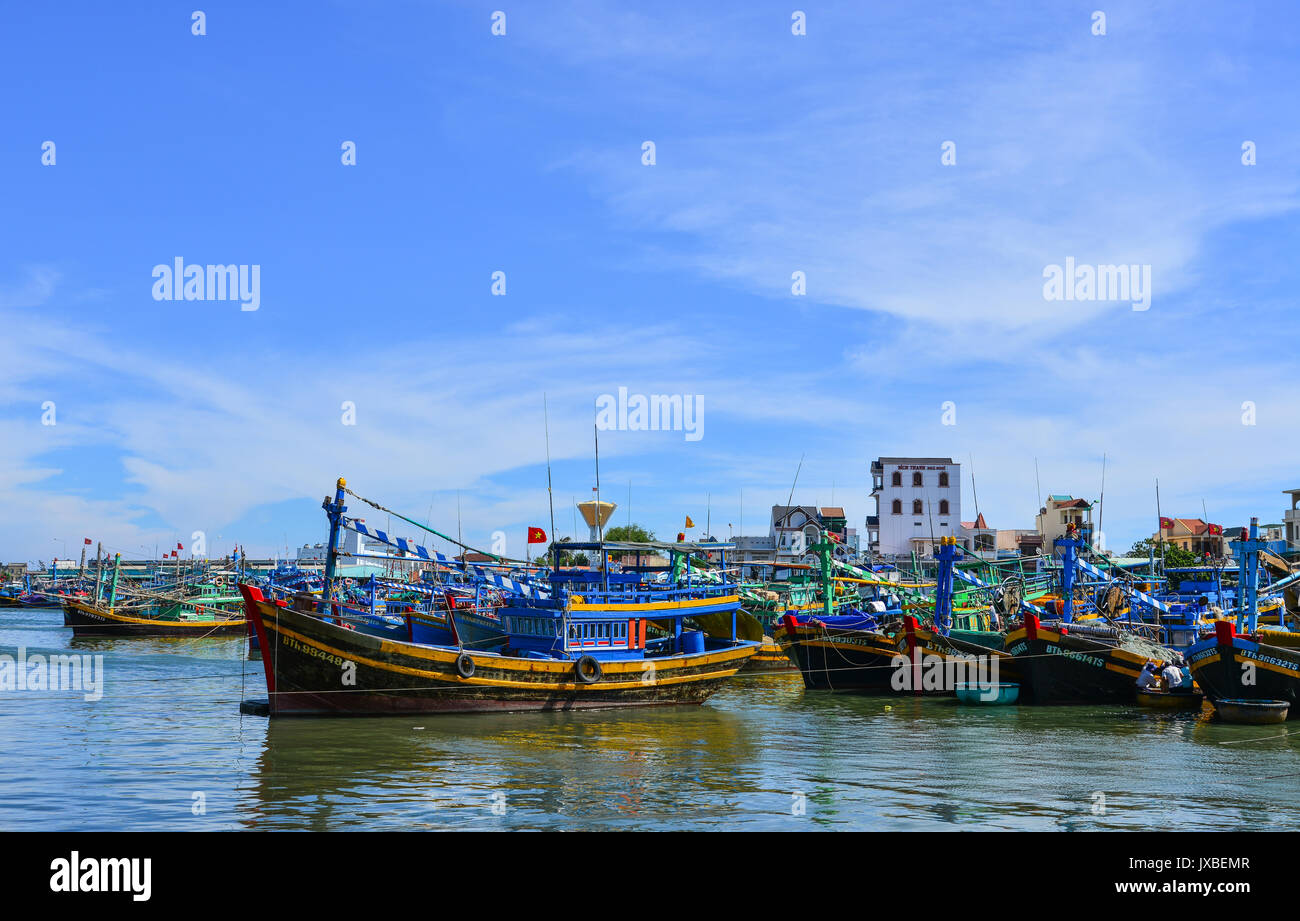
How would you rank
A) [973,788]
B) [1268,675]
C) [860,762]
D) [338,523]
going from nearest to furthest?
1. [973,788]
2. [860,762]
3. [1268,675]
4. [338,523]

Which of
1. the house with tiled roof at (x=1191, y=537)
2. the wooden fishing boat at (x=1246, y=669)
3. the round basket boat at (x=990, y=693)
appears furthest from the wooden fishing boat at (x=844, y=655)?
the house with tiled roof at (x=1191, y=537)

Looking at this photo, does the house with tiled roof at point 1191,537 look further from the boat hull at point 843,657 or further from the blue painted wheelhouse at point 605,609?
the blue painted wheelhouse at point 605,609

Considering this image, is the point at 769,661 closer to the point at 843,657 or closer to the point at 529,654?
the point at 843,657

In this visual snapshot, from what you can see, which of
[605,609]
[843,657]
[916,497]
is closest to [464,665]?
[605,609]

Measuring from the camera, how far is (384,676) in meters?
27.6

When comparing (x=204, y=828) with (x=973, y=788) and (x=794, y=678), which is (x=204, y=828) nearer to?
(x=973, y=788)

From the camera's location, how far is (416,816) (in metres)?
16.1

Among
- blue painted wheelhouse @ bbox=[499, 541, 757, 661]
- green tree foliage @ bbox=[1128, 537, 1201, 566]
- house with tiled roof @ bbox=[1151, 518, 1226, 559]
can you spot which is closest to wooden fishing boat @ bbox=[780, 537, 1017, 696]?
blue painted wheelhouse @ bbox=[499, 541, 757, 661]

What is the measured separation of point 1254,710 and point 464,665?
1982 centimetres

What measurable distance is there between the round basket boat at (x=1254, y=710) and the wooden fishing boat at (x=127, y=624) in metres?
59.7
